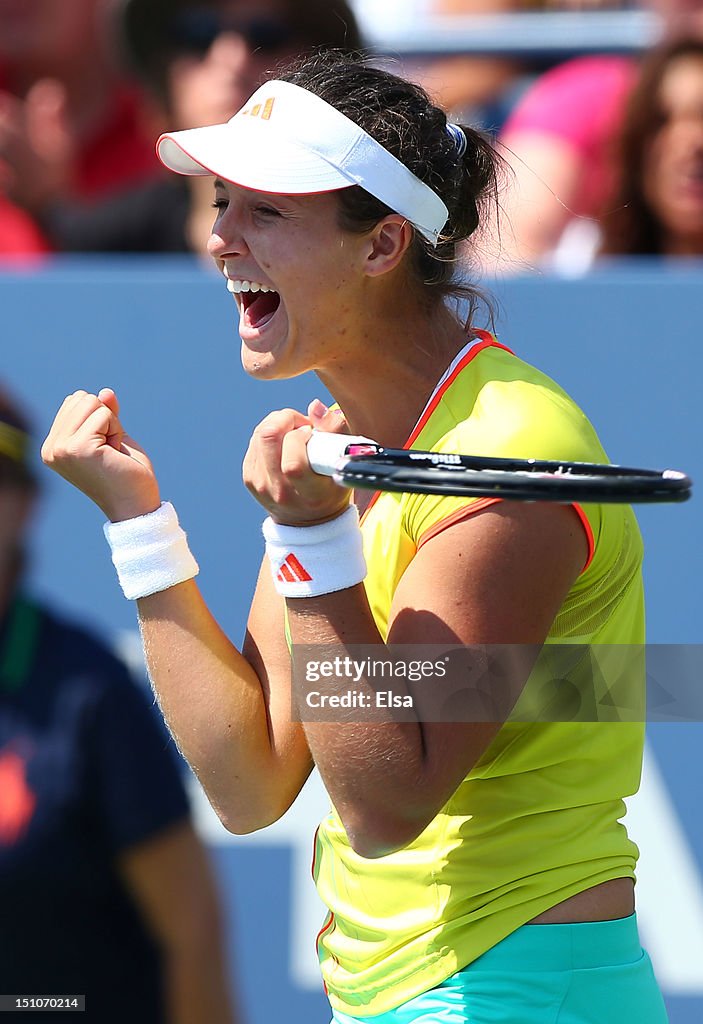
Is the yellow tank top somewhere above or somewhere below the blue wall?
below

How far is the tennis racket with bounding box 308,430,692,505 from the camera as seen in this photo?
1.42 meters

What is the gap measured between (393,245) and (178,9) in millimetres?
2304

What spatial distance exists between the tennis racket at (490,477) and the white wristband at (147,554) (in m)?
0.33

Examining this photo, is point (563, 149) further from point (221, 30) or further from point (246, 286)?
point (246, 286)

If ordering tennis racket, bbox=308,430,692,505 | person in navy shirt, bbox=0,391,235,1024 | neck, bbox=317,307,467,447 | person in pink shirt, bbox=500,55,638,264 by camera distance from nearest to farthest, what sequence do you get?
tennis racket, bbox=308,430,692,505
neck, bbox=317,307,467,447
person in navy shirt, bbox=0,391,235,1024
person in pink shirt, bbox=500,55,638,264

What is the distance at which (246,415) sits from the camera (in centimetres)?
300

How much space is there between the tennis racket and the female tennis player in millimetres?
66

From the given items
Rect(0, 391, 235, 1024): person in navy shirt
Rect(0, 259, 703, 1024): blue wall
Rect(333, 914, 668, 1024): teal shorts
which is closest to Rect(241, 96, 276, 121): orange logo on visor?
Result: Rect(333, 914, 668, 1024): teal shorts

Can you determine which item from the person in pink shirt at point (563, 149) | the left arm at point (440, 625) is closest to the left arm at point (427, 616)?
the left arm at point (440, 625)

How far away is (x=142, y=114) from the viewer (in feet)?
13.2

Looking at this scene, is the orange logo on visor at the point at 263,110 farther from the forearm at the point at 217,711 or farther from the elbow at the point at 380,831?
the elbow at the point at 380,831

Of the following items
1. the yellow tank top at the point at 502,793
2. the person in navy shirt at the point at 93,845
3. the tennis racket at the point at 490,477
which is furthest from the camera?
the person in navy shirt at the point at 93,845

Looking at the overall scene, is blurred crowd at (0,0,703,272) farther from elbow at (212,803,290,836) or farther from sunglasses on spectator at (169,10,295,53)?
elbow at (212,803,290,836)

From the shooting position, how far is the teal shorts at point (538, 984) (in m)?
1.71
